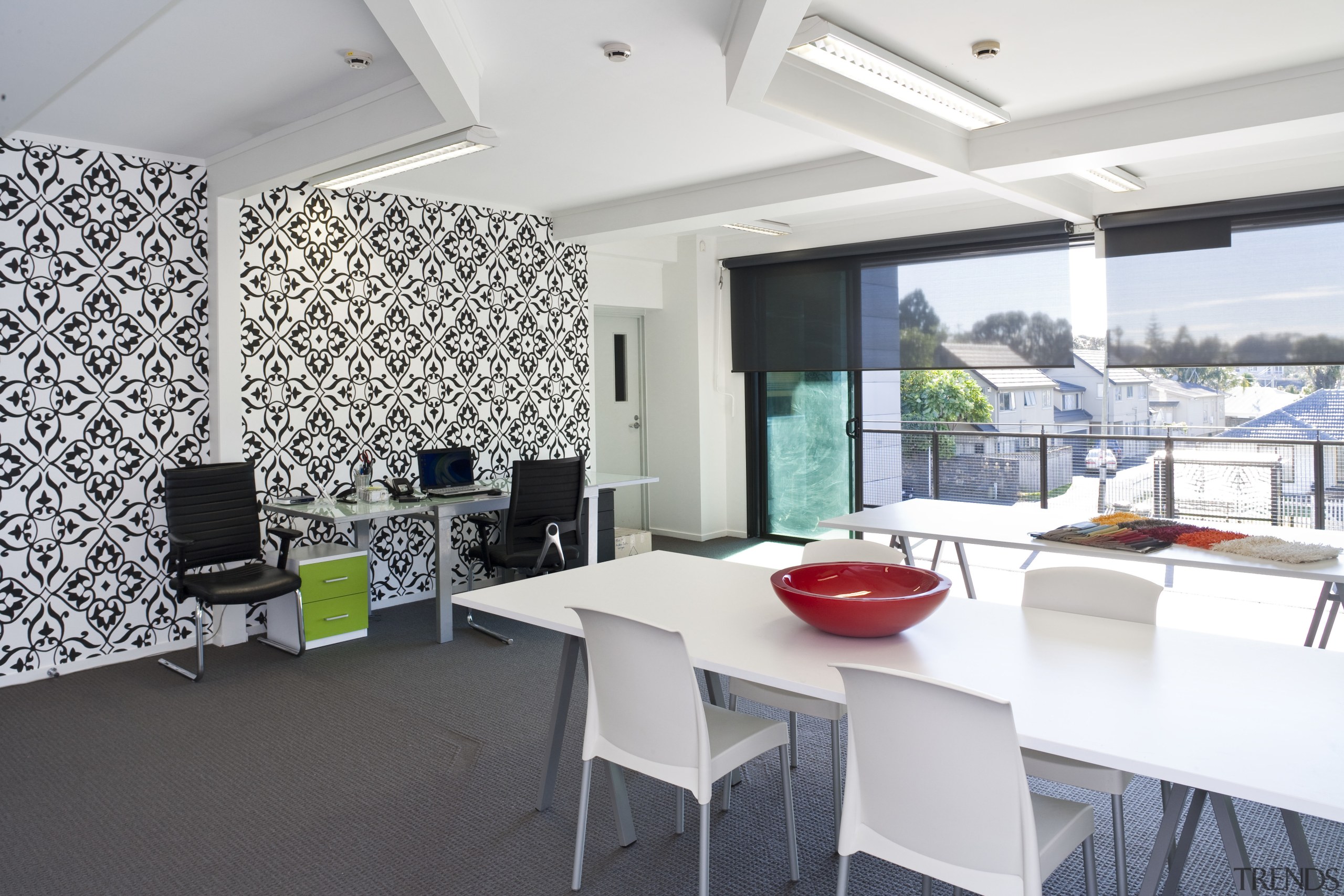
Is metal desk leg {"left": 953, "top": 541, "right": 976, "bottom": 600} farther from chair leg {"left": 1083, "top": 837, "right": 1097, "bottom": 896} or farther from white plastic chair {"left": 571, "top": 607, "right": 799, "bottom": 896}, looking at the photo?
chair leg {"left": 1083, "top": 837, "right": 1097, "bottom": 896}

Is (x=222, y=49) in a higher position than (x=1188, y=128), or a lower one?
higher

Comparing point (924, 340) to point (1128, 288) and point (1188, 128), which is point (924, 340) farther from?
point (1188, 128)

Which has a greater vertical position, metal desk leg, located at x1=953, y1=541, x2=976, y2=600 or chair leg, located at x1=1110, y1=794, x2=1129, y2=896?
metal desk leg, located at x1=953, y1=541, x2=976, y2=600

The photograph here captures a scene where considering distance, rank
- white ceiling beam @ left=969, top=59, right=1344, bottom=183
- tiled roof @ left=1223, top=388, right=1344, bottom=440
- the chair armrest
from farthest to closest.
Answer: tiled roof @ left=1223, top=388, right=1344, bottom=440
the chair armrest
white ceiling beam @ left=969, top=59, right=1344, bottom=183

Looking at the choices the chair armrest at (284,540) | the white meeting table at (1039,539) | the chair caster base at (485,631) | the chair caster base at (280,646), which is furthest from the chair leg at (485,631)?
the white meeting table at (1039,539)

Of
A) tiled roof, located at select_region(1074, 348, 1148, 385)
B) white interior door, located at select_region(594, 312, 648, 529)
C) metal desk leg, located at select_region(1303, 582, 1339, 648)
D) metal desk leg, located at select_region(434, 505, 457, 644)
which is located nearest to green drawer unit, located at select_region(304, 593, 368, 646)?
metal desk leg, located at select_region(434, 505, 457, 644)

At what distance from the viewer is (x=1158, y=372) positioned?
5812mm

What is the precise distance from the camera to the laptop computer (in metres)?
5.47

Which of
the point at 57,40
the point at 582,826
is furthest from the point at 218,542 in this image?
the point at 582,826

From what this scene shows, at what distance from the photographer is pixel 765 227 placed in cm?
656

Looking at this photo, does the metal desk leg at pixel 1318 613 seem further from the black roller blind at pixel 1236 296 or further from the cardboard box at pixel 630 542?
the cardboard box at pixel 630 542

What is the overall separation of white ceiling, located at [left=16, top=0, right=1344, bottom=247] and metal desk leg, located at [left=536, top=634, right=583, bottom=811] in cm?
197

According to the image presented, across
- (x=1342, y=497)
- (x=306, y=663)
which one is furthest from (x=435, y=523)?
(x=1342, y=497)

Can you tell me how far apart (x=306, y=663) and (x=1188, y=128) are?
191 inches
